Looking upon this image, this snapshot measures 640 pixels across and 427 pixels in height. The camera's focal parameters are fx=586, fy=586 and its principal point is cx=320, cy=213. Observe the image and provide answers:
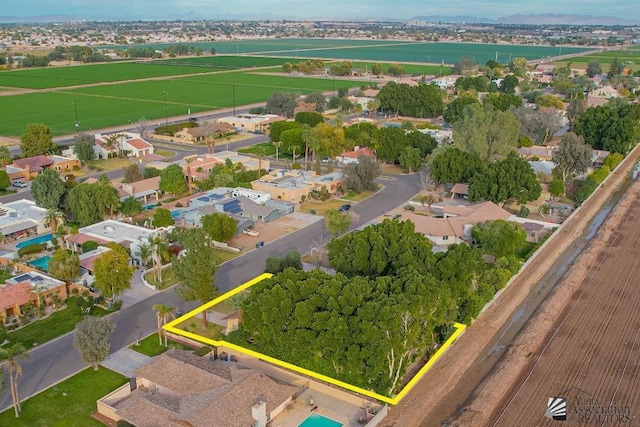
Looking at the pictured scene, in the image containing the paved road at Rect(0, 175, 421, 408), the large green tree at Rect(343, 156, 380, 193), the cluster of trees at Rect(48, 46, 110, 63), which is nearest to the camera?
the paved road at Rect(0, 175, 421, 408)

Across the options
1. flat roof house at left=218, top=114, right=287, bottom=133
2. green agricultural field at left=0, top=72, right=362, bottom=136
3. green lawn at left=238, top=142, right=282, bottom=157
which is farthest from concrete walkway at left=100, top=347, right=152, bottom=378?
green agricultural field at left=0, top=72, right=362, bottom=136

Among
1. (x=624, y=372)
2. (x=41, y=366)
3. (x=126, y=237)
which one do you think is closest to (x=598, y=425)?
(x=624, y=372)

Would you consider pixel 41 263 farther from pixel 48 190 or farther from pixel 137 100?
pixel 137 100

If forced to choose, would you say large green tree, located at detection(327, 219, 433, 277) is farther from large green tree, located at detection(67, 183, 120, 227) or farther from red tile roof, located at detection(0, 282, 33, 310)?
large green tree, located at detection(67, 183, 120, 227)

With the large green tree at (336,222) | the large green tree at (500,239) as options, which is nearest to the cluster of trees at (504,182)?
the large green tree at (500,239)

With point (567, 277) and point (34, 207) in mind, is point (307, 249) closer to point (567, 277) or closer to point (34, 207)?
point (567, 277)

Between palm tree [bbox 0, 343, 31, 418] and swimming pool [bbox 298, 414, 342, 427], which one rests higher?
palm tree [bbox 0, 343, 31, 418]
